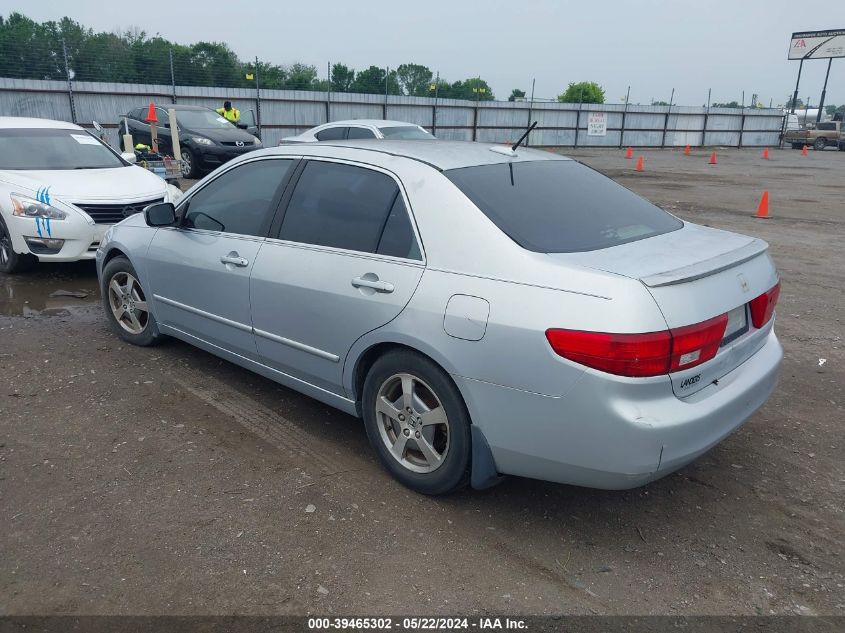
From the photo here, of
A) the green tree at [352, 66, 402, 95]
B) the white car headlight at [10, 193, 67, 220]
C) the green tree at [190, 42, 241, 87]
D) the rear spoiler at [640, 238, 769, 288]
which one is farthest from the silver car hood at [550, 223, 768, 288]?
the green tree at [352, 66, 402, 95]

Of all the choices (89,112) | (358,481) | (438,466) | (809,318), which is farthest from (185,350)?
(89,112)

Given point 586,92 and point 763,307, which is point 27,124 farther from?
point 586,92

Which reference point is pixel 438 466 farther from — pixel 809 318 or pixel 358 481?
pixel 809 318

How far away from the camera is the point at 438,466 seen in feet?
10.5

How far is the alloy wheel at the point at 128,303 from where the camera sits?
5.11 meters

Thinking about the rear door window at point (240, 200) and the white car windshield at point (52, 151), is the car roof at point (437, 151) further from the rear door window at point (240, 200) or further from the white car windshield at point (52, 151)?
the white car windshield at point (52, 151)

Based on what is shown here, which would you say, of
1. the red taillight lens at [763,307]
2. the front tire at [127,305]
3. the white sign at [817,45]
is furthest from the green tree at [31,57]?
the white sign at [817,45]

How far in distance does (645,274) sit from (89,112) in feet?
70.2

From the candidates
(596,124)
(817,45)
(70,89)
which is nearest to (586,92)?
(817,45)

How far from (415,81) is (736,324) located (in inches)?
1172

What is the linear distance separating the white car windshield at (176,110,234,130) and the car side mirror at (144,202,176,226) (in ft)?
40.8

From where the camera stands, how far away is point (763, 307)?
10.7ft

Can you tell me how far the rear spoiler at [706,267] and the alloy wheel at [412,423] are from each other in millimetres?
1087

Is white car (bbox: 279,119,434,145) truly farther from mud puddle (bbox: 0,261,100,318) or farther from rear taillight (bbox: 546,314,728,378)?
rear taillight (bbox: 546,314,728,378)
